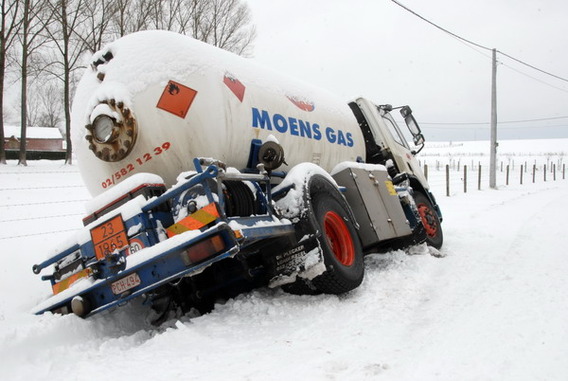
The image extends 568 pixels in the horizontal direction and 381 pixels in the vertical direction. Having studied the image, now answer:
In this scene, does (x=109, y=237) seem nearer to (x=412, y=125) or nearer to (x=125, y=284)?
(x=125, y=284)

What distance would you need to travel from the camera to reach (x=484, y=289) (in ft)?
15.2

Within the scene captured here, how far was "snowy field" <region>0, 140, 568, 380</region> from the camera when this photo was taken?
2.86m

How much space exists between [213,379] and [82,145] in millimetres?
2727

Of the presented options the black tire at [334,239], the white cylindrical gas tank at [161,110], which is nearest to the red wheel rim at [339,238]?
the black tire at [334,239]

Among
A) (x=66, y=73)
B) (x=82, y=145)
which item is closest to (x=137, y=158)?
(x=82, y=145)

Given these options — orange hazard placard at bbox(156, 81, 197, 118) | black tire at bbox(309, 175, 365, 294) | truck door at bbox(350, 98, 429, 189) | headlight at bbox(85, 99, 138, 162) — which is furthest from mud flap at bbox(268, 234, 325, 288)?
truck door at bbox(350, 98, 429, 189)

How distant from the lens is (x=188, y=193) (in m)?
3.43

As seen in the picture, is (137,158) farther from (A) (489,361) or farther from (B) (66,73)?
(B) (66,73)

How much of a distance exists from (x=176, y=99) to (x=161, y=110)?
0.51 feet

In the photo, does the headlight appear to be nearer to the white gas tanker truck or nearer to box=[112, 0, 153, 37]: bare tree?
the white gas tanker truck

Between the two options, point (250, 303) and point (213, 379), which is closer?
point (213, 379)

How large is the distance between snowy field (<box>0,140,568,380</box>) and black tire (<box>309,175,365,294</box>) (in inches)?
7.1

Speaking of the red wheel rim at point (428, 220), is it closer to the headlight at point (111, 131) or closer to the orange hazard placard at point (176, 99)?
the orange hazard placard at point (176, 99)

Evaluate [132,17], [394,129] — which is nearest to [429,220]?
[394,129]
